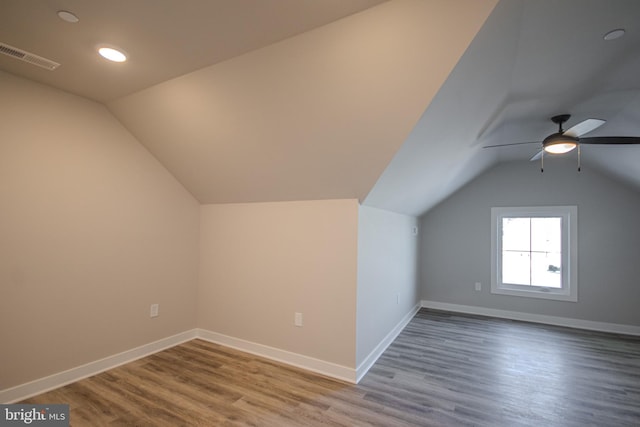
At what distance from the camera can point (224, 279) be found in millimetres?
3426

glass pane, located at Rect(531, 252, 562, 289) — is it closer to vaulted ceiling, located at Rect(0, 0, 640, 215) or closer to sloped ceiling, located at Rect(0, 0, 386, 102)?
vaulted ceiling, located at Rect(0, 0, 640, 215)

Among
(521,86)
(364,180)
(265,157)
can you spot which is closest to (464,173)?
(521,86)

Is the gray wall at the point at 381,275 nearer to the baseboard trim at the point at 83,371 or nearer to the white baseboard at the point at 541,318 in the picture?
the white baseboard at the point at 541,318

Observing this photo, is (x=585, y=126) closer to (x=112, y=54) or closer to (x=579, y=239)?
(x=579, y=239)

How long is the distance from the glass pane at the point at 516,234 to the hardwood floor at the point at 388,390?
1.74 metres

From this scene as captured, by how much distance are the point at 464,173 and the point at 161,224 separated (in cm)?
402

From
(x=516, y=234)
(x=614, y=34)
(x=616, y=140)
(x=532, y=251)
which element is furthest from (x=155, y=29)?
(x=532, y=251)

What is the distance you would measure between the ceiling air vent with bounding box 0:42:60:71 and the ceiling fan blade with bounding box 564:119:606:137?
13.1 feet

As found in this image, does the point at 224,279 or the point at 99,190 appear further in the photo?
the point at 224,279

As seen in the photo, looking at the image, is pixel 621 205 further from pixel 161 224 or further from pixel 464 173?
pixel 161 224

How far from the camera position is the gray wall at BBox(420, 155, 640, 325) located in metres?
4.09

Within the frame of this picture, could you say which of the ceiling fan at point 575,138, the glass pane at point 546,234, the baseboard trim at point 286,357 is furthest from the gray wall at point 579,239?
the baseboard trim at point 286,357

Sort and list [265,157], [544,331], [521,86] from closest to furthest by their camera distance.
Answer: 1. [521,86]
2. [265,157]
3. [544,331]

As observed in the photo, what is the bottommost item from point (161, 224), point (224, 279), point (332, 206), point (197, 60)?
point (224, 279)
